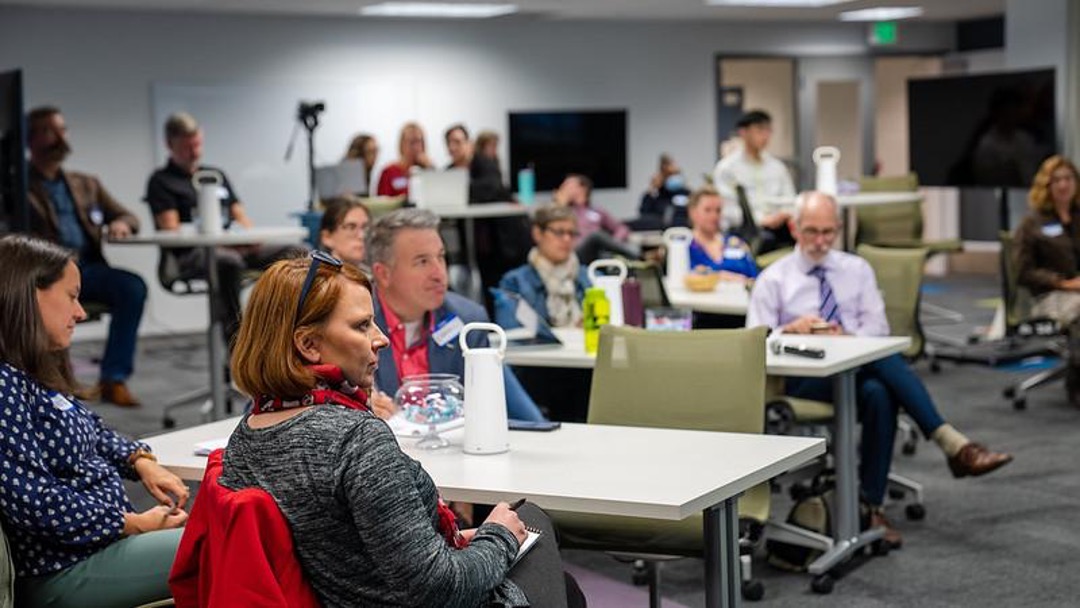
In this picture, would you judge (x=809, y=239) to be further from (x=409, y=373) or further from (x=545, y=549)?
(x=545, y=549)

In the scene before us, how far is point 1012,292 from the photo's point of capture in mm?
6941

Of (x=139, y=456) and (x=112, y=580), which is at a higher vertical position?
(x=139, y=456)

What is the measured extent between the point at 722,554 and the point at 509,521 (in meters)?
0.63

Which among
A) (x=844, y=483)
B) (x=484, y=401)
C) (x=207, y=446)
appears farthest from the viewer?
(x=844, y=483)

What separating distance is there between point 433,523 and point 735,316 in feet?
12.0

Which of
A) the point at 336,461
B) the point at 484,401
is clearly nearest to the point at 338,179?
the point at 484,401

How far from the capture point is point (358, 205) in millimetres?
5281

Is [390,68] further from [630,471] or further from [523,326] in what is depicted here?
[630,471]

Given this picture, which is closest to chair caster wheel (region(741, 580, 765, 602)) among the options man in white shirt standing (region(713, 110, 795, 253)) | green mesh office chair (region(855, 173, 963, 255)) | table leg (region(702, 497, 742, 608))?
table leg (region(702, 497, 742, 608))

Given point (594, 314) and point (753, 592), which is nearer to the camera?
point (753, 592)

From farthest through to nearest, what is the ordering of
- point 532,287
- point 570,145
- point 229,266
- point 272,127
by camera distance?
point 570,145, point 272,127, point 229,266, point 532,287

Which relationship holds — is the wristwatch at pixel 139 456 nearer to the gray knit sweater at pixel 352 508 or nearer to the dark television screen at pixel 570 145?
the gray knit sweater at pixel 352 508

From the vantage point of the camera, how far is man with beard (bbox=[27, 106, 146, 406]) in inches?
281

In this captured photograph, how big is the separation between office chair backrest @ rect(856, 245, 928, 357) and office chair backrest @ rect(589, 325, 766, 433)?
226cm
